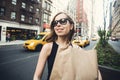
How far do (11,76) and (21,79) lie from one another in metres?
0.62

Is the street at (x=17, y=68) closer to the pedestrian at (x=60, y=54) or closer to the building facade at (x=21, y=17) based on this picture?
the pedestrian at (x=60, y=54)

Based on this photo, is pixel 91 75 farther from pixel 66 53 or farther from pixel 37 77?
pixel 37 77

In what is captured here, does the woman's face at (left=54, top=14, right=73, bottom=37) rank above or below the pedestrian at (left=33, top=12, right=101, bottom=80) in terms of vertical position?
above

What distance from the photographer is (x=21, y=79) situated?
21.2 feet

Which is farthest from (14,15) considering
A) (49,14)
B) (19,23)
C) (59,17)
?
(59,17)

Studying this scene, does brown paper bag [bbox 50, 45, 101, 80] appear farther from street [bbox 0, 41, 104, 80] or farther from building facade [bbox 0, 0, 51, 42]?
building facade [bbox 0, 0, 51, 42]

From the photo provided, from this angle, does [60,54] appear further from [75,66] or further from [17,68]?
[17,68]

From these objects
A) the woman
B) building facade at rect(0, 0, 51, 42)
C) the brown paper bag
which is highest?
building facade at rect(0, 0, 51, 42)

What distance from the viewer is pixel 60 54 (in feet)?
5.35

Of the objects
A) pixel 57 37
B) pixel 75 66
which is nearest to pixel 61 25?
pixel 57 37

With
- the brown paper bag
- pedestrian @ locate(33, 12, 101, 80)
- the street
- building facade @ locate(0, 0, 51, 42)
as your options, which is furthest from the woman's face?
building facade @ locate(0, 0, 51, 42)

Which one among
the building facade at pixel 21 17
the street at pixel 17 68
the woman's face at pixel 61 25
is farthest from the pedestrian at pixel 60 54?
the building facade at pixel 21 17

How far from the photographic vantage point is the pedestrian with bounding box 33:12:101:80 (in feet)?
5.04

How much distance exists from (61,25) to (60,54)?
1.20 feet
